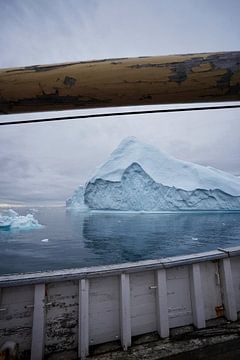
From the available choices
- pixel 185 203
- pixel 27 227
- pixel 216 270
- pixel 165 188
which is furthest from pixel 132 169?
pixel 216 270

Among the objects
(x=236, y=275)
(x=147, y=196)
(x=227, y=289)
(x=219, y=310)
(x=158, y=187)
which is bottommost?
(x=219, y=310)

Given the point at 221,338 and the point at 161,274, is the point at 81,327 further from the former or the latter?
the point at 221,338

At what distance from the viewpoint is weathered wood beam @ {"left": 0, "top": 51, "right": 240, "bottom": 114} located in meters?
0.60

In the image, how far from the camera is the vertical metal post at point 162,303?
1.95 metres

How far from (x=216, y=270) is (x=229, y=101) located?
2.21 metres

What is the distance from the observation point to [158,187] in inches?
1353

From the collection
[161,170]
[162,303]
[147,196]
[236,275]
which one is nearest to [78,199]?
[147,196]

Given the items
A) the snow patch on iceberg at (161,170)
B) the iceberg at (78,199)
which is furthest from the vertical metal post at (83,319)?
the iceberg at (78,199)

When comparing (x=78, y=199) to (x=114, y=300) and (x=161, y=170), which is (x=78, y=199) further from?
(x=114, y=300)

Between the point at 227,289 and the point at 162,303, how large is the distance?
75 centimetres

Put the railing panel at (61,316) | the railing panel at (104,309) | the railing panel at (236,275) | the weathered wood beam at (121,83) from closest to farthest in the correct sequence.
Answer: the weathered wood beam at (121,83) → the railing panel at (61,316) → the railing panel at (104,309) → the railing panel at (236,275)

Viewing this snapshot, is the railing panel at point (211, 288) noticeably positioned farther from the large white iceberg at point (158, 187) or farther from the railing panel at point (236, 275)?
the large white iceberg at point (158, 187)

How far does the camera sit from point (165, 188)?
34.0 meters

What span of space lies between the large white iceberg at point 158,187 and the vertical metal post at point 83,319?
32.3 metres
